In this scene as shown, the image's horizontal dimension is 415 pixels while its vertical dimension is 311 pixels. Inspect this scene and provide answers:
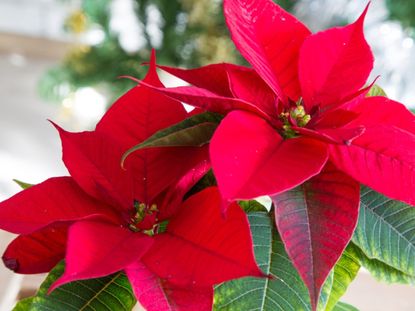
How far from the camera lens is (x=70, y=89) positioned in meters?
1.39

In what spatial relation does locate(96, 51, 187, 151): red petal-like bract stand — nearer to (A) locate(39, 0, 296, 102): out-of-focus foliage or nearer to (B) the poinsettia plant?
(B) the poinsettia plant

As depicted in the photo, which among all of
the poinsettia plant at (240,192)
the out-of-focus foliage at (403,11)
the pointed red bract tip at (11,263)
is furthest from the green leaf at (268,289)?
the out-of-focus foliage at (403,11)

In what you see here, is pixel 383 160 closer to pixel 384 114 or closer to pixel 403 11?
pixel 384 114

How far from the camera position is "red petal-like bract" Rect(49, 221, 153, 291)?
234mm

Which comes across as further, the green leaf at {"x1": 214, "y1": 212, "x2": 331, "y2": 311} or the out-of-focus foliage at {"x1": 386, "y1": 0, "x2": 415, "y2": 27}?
the out-of-focus foliage at {"x1": 386, "y1": 0, "x2": 415, "y2": 27}

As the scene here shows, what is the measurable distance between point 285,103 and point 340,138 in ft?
0.20

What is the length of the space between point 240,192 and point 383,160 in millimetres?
87

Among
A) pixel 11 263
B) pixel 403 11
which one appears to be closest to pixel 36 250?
pixel 11 263

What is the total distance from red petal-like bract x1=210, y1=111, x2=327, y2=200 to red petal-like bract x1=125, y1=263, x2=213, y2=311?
2.4 inches

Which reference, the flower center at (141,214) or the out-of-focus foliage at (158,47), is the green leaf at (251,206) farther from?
the out-of-focus foliage at (158,47)

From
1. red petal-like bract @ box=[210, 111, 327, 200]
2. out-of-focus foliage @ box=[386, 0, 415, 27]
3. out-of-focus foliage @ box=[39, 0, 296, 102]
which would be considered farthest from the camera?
out-of-focus foliage @ box=[39, 0, 296, 102]

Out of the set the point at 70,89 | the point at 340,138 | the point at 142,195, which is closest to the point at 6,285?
the point at 142,195

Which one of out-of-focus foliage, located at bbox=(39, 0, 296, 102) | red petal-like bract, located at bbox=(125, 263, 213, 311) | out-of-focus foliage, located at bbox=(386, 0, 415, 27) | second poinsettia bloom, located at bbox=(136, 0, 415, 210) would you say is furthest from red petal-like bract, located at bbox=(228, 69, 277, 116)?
out-of-focus foliage, located at bbox=(39, 0, 296, 102)

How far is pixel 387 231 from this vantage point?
0.94ft
